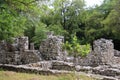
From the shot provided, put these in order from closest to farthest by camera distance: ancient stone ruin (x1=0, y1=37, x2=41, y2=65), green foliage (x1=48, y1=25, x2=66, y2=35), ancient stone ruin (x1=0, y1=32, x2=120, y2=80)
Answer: ancient stone ruin (x1=0, y1=32, x2=120, y2=80) → ancient stone ruin (x1=0, y1=37, x2=41, y2=65) → green foliage (x1=48, y1=25, x2=66, y2=35)

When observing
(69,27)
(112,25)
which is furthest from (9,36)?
(69,27)

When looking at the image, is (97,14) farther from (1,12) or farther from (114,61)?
(1,12)

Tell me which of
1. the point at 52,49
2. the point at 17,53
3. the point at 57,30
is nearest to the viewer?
the point at 52,49

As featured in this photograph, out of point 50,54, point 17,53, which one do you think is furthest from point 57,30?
point 50,54

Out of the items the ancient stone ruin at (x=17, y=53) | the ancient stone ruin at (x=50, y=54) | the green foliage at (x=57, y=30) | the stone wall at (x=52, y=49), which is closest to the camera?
the ancient stone ruin at (x=50, y=54)

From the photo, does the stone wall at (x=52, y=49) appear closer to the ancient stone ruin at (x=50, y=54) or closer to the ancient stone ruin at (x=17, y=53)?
the ancient stone ruin at (x=50, y=54)

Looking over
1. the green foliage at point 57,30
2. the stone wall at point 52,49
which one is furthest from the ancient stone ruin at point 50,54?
the green foliage at point 57,30

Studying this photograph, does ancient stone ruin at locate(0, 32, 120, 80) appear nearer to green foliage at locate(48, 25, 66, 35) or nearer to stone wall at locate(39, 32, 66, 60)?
stone wall at locate(39, 32, 66, 60)

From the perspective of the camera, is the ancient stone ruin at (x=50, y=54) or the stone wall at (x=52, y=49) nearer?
the ancient stone ruin at (x=50, y=54)

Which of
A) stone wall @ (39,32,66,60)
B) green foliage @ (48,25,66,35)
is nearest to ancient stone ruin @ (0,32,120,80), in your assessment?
stone wall @ (39,32,66,60)

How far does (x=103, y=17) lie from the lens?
145ft

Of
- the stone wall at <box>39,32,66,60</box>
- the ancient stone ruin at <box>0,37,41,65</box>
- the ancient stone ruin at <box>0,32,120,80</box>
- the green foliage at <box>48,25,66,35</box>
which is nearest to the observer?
the ancient stone ruin at <box>0,32,120,80</box>

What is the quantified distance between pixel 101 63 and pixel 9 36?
21.5 feet

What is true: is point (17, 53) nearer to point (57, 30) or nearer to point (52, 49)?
point (52, 49)
